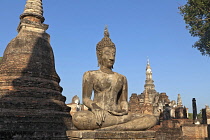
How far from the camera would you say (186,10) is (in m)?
15.8

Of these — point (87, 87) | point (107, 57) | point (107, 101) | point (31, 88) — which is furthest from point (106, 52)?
point (31, 88)

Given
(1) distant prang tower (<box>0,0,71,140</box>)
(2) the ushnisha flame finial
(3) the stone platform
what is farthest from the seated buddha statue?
(2) the ushnisha flame finial

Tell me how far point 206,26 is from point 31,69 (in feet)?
39.9

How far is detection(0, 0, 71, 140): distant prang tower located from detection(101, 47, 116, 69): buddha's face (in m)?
6.23

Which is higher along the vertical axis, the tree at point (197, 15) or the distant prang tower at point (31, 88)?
the tree at point (197, 15)

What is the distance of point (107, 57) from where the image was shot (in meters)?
4.19

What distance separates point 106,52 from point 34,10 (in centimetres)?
1074

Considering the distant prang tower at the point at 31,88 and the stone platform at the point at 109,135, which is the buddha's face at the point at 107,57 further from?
the distant prang tower at the point at 31,88

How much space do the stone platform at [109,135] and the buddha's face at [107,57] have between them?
141 cm

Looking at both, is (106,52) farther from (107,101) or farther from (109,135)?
(109,135)

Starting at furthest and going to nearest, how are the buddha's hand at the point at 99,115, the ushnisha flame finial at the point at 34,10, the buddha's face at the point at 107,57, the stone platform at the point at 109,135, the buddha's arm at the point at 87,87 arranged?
the ushnisha flame finial at the point at 34,10, the buddha's face at the point at 107,57, the buddha's arm at the point at 87,87, the buddha's hand at the point at 99,115, the stone platform at the point at 109,135

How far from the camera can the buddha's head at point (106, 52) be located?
4195 mm

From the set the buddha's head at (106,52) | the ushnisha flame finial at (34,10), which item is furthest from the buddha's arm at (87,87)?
the ushnisha flame finial at (34,10)

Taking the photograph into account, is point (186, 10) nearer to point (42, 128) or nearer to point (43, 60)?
point (43, 60)
